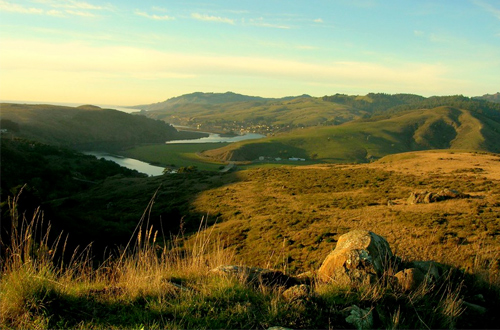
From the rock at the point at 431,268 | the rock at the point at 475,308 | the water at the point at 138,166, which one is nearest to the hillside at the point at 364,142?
the water at the point at 138,166

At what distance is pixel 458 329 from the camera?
17.4ft

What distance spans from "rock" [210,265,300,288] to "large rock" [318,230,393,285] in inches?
35.1

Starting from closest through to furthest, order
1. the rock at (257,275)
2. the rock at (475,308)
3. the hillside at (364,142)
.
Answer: the rock at (475,308), the rock at (257,275), the hillside at (364,142)

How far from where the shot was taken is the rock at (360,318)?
4898 millimetres

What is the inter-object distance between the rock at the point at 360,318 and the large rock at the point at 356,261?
1.00 meters

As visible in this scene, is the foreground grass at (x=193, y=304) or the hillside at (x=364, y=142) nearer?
the foreground grass at (x=193, y=304)

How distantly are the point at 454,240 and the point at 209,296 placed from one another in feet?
54.4

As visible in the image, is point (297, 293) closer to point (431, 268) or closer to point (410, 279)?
point (410, 279)

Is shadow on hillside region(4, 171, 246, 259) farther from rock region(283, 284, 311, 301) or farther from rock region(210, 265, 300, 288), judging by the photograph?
rock region(283, 284, 311, 301)

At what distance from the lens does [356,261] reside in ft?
22.5

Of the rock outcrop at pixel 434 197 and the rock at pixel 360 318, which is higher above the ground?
the rock at pixel 360 318

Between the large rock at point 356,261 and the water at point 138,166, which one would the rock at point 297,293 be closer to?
the large rock at point 356,261

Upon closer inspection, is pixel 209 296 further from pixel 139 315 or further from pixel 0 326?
pixel 0 326

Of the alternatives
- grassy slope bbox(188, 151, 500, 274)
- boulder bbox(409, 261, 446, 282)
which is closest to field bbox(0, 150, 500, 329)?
grassy slope bbox(188, 151, 500, 274)
